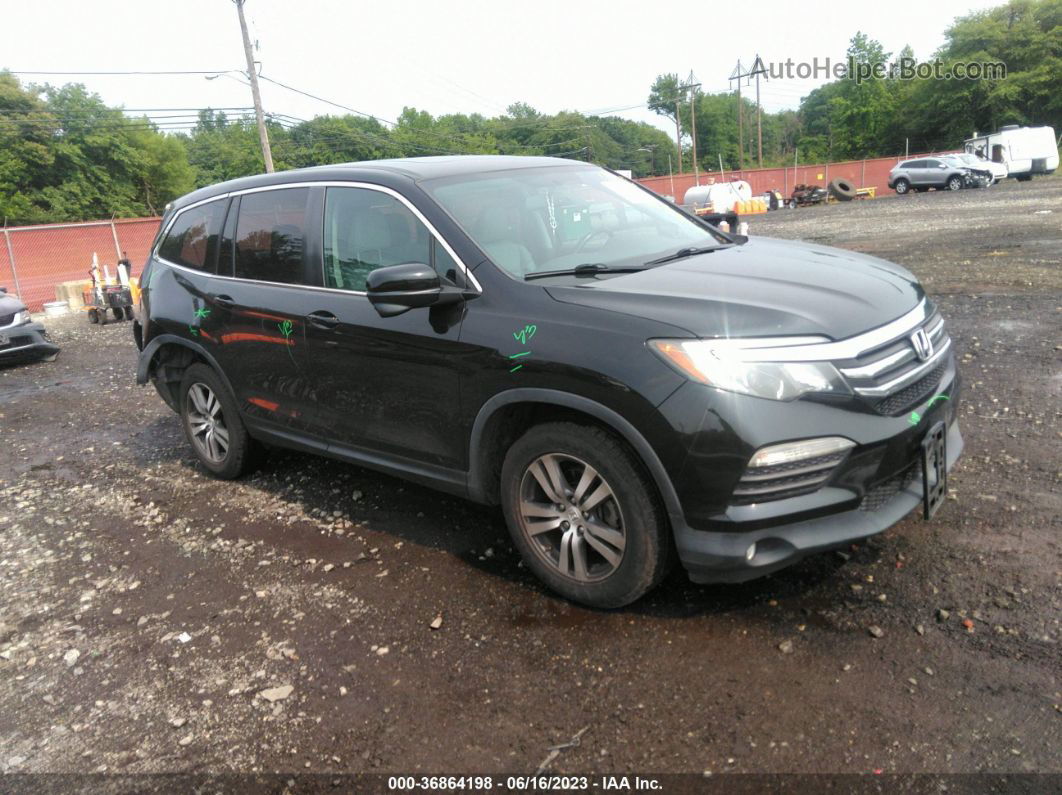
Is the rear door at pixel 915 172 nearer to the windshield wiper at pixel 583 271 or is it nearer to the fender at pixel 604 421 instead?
the windshield wiper at pixel 583 271

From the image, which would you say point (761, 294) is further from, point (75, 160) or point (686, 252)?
point (75, 160)

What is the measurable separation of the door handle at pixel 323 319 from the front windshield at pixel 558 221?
0.85 meters

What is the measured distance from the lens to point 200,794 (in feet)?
8.80

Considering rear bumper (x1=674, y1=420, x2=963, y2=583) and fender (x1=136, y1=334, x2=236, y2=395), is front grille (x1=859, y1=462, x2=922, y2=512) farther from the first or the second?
fender (x1=136, y1=334, x2=236, y2=395)

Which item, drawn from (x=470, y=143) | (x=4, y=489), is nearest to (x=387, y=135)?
(x=470, y=143)

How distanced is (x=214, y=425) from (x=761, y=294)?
12.9 feet

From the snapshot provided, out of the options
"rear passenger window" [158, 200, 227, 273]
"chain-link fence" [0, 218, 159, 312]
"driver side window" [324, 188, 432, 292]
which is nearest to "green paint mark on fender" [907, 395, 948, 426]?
"driver side window" [324, 188, 432, 292]

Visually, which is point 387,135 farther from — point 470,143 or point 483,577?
point 483,577

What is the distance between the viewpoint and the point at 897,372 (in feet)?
10.3

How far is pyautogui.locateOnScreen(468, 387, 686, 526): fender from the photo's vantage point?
120 inches

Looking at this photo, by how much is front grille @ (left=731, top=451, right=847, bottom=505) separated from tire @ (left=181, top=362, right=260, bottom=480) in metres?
3.53

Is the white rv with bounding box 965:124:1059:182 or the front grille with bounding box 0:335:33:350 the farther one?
the white rv with bounding box 965:124:1059:182

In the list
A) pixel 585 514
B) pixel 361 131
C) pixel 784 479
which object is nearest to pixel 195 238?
pixel 585 514

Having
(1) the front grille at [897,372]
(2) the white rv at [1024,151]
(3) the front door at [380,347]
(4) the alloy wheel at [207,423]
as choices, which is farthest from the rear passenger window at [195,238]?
(2) the white rv at [1024,151]
